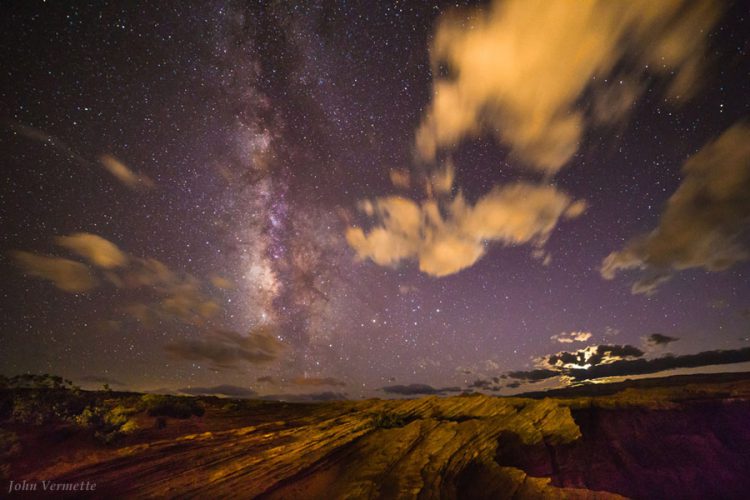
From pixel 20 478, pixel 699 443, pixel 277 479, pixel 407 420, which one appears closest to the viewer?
pixel 20 478

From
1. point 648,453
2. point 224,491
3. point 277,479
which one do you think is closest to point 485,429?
point 648,453

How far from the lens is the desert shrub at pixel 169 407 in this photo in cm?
2116

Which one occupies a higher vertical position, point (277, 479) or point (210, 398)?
point (210, 398)

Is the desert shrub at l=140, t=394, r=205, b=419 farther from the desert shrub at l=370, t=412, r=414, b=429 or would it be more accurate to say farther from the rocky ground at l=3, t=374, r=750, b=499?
the desert shrub at l=370, t=412, r=414, b=429

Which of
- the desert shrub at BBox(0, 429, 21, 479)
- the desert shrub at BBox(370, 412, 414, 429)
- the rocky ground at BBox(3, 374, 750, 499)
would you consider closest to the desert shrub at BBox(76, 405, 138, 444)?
the rocky ground at BBox(3, 374, 750, 499)

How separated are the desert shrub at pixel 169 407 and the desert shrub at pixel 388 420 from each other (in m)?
14.5

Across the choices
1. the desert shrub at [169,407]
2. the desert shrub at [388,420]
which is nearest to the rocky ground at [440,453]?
the desert shrub at [388,420]

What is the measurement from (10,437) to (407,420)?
24448mm

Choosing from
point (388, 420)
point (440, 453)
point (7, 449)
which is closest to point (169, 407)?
point (7, 449)

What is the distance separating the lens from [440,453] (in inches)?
734

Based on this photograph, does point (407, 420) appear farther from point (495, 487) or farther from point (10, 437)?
point (10, 437)

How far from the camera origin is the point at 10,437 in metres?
14.1

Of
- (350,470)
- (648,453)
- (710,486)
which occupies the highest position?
(350,470)

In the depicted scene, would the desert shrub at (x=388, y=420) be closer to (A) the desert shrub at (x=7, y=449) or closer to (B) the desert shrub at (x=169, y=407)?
(B) the desert shrub at (x=169, y=407)
